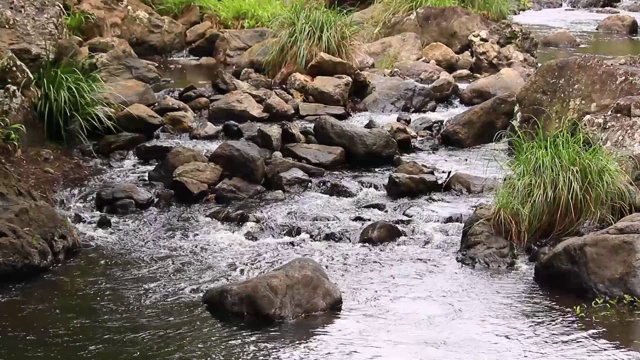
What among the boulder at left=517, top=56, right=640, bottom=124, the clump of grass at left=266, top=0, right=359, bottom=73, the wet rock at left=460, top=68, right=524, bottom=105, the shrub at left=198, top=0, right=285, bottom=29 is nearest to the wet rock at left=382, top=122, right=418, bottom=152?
the boulder at left=517, top=56, right=640, bottom=124

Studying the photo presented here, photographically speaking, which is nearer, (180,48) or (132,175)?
(132,175)

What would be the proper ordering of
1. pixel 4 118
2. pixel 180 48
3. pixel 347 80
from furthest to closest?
pixel 180 48
pixel 347 80
pixel 4 118

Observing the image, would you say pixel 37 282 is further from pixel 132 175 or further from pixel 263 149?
pixel 263 149

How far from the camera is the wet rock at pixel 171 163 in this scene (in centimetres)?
858

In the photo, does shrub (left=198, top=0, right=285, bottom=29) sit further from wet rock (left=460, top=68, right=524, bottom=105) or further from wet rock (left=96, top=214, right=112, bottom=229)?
wet rock (left=96, top=214, right=112, bottom=229)

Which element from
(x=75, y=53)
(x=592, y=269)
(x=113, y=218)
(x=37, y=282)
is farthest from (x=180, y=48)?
(x=592, y=269)

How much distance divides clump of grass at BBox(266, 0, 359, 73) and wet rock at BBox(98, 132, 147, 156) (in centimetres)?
377

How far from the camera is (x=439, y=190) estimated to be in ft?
27.8

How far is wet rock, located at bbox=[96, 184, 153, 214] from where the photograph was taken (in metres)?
7.86

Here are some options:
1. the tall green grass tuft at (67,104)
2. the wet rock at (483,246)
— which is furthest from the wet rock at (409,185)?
the tall green grass tuft at (67,104)

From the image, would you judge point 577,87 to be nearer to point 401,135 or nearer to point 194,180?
point 401,135

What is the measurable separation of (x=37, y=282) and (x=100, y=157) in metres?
3.20

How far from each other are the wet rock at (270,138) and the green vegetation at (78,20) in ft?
19.3

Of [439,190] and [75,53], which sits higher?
[75,53]
